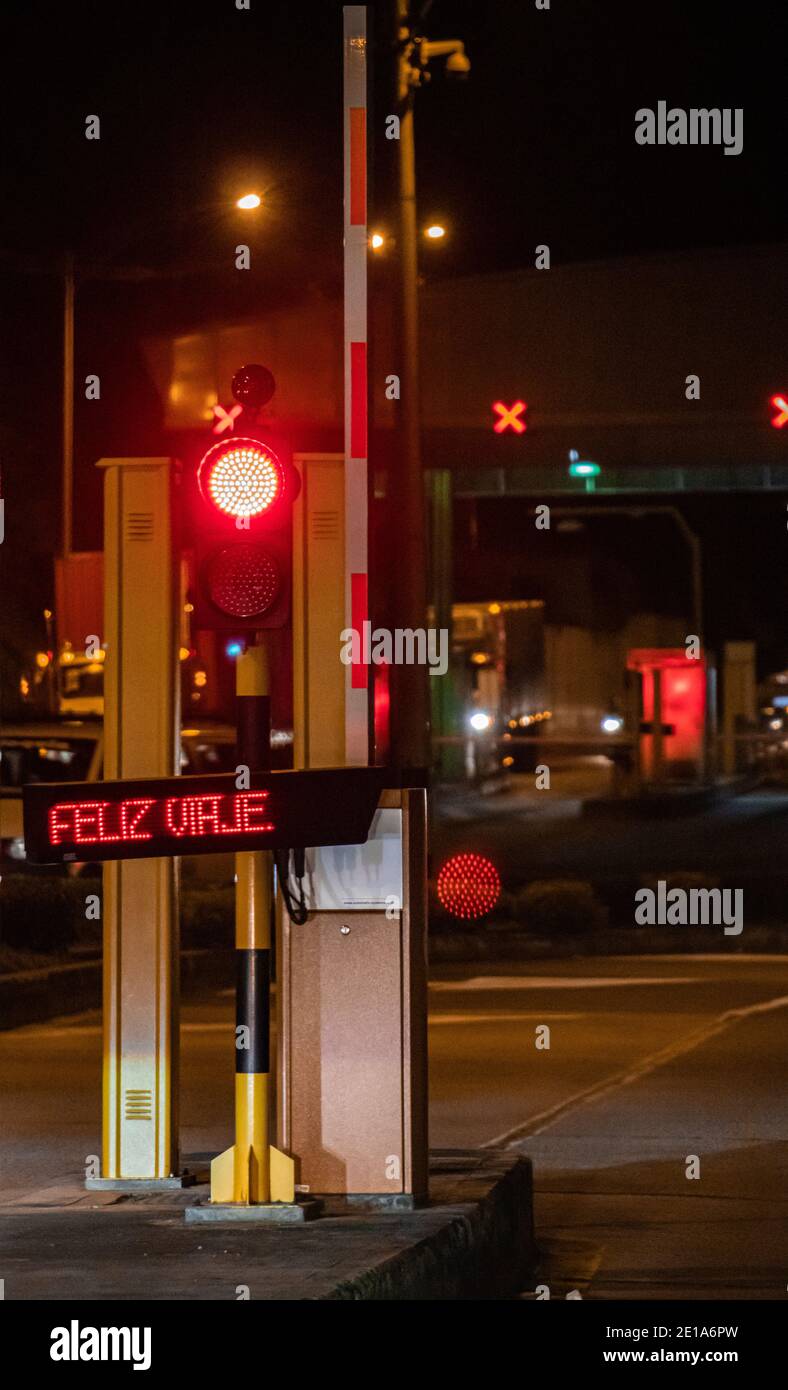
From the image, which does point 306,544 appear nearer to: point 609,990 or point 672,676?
point 609,990

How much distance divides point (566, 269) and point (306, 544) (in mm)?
19927

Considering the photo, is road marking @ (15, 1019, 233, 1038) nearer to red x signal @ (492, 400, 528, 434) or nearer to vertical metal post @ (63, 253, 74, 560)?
vertical metal post @ (63, 253, 74, 560)

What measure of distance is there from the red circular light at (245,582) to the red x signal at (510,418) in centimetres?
1481

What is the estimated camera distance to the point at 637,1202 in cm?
966

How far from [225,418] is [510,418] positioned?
14.7 meters

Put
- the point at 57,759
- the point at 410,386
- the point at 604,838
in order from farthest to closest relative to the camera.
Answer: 1. the point at 604,838
2. the point at 57,759
3. the point at 410,386

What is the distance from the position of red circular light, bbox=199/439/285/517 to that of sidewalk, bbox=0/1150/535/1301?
2.33m

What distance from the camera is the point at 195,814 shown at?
7.26m

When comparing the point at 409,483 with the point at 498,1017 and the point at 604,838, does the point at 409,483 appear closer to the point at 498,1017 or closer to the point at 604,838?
the point at 498,1017

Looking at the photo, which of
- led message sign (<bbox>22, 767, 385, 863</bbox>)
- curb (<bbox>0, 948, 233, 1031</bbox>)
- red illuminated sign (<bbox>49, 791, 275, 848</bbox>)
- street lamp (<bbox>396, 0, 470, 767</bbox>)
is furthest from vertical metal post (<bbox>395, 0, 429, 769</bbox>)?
red illuminated sign (<bbox>49, 791, 275, 848</bbox>)

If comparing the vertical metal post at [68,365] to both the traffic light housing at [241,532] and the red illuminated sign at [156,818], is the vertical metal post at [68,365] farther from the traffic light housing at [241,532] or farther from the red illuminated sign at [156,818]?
the red illuminated sign at [156,818]

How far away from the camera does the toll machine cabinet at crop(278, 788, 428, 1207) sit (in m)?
7.90

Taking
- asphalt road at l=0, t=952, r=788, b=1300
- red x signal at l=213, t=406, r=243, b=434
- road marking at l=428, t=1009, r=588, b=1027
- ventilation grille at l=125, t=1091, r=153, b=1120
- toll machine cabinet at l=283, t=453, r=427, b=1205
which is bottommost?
asphalt road at l=0, t=952, r=788, b=1300

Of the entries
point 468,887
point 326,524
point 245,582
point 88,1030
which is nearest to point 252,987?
point 245,582
